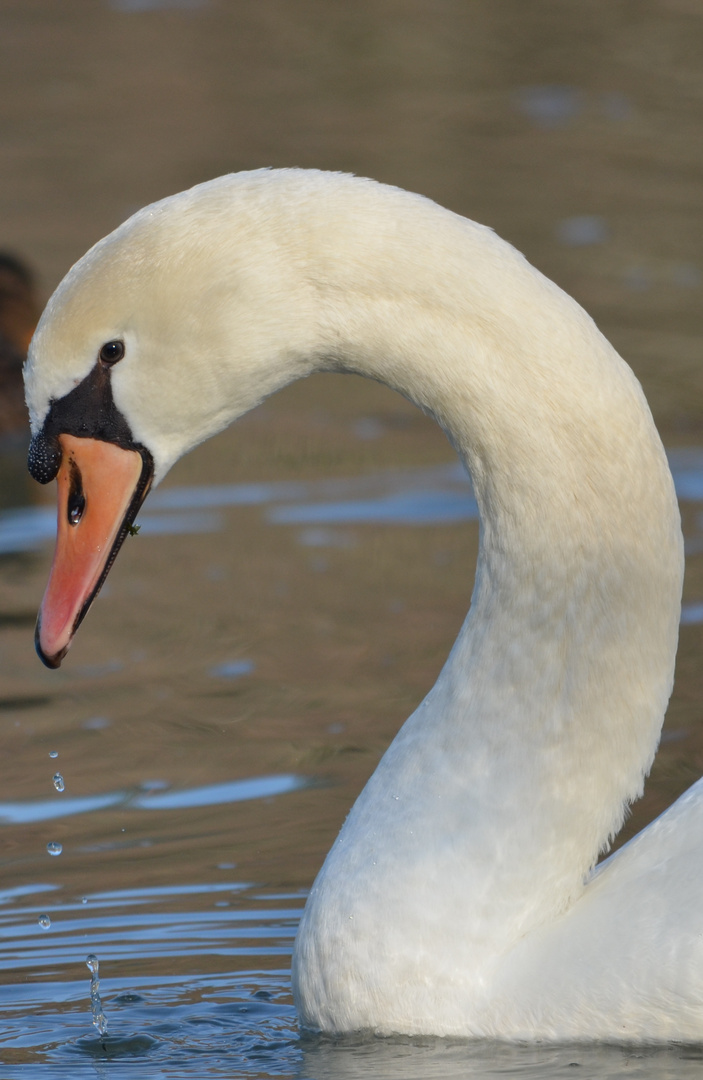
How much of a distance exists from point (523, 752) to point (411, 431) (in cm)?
524

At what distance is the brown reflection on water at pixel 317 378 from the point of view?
580 cm

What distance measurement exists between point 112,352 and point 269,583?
369cm

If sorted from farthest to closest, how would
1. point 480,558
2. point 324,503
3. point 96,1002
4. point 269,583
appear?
1. point 324,503
2. point 269,583
3. point 96,1002
4. point 480,558

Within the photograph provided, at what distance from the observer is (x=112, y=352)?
3779mm

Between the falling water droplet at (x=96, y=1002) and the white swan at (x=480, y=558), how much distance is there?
1.65 feet

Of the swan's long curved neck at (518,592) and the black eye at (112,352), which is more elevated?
the black eye at (112,352)

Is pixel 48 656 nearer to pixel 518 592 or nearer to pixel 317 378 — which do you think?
pixel 518 592

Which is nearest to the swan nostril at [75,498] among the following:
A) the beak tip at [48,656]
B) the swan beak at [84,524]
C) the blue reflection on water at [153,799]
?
the swan beak at [84,524]

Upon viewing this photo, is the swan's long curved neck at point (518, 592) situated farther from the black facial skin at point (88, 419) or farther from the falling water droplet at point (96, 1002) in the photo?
the falling water droplet at point (96, 1002)

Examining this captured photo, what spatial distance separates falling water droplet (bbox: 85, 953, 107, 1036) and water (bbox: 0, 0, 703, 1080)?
0.02 metres

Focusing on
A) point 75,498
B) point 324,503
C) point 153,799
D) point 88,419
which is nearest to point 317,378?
point 324,503

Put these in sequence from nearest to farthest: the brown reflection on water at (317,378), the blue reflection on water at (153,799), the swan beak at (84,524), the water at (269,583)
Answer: the swan beak at (84,524) < the water at (269,583) < the blue reflection on water at (153,799) < the brown reflection on water at (317,378)

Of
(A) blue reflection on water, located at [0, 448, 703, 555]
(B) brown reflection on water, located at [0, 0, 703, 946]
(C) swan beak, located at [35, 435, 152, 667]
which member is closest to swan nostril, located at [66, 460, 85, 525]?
(C) swan beak, located at [35, 435, 152, 667]

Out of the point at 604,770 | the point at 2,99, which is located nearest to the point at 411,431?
the point at 604,770
